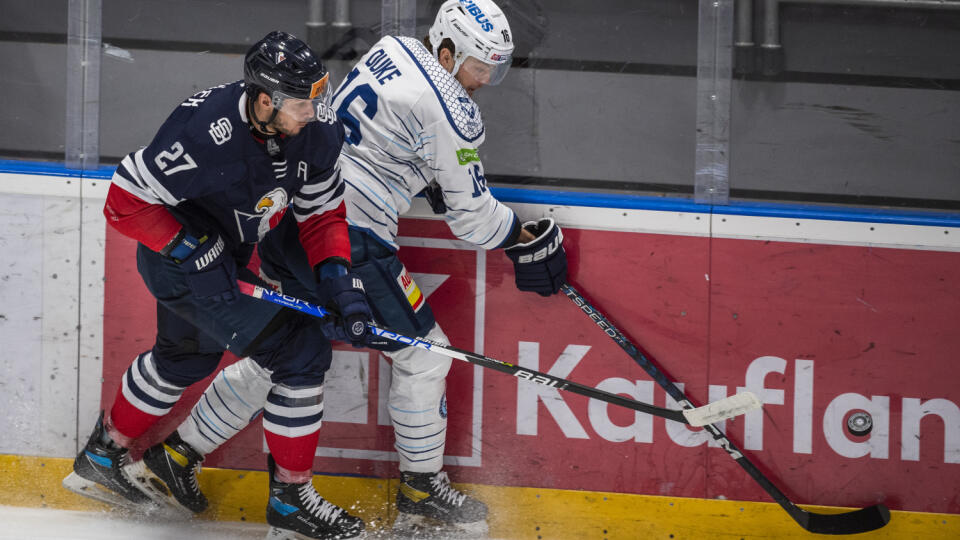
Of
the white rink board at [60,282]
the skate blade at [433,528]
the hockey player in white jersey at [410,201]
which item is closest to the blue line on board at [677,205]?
the white rink board at [60,282]

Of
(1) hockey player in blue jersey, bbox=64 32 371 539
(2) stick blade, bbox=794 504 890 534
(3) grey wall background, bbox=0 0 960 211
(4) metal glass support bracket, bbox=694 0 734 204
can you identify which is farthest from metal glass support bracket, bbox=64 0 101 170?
(2) stick blade, bbox=794 504 890 534

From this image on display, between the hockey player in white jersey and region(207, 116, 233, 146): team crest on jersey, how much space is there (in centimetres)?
43

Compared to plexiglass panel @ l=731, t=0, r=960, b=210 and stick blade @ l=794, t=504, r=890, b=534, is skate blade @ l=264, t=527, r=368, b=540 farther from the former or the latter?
plexiglass panel @ l=731, t=0, r=960, b=210

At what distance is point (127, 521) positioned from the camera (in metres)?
2.89

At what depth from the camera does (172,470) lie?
2.83 metres

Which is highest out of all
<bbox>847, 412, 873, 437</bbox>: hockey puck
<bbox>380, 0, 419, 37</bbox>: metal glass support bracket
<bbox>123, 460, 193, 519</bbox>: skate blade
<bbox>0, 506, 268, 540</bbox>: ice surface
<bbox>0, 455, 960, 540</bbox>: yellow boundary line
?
<bbox>380, 0, 419, 37</bbox>: metal glass support bracket

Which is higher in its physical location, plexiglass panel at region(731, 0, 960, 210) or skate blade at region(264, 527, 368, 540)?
plexiglass panel at region(731, 0, 960, 210)

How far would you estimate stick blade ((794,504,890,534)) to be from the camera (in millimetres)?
2818

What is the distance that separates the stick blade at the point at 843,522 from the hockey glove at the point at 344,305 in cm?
138

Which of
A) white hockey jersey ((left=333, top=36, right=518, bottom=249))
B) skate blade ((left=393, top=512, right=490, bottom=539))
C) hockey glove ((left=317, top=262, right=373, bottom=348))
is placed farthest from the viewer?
skate blade ((left=393, top=512, right=490, bottom=539))

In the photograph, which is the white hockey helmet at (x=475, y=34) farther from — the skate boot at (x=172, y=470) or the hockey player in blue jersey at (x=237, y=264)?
the skate boot at (x=172, y=470)

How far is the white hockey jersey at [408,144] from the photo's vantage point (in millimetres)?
2582

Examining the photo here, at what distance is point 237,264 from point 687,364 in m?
1.32

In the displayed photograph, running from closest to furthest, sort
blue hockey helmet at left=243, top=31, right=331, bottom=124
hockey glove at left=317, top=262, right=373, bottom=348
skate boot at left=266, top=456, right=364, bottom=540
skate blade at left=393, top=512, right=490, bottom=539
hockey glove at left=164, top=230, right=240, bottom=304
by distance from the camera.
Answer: blue hockey helmet at left=243, top=31, right=331, bottom=124 → hockey glove at left=164, top=230, right=240, bottom=304 → hockey glove at left=317, top=262, right=373, bottom=348 → skate boot at left=266, top=456, right=364, bottom=540 → skate blade at left=393, top=512, right=490, bottom=539
